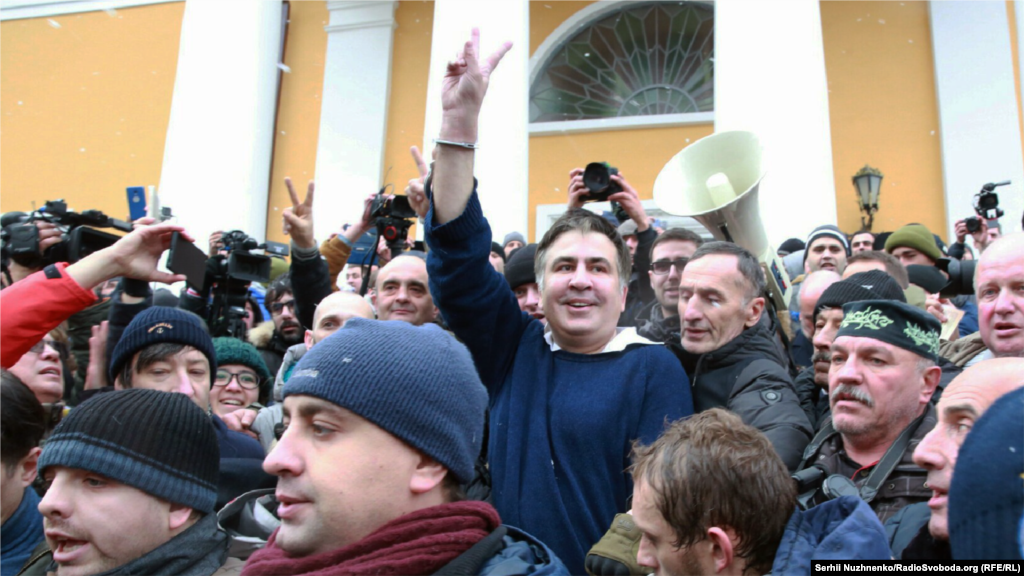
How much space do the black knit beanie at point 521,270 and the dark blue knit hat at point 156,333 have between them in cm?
130

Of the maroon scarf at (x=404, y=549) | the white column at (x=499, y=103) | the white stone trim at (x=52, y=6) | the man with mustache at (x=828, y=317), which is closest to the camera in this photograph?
the maroon scarf at (x=404, y=549)

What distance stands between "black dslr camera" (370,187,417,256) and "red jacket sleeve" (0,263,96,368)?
1862 mm

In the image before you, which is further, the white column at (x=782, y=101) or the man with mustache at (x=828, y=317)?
the white column at (x=782, y=101)

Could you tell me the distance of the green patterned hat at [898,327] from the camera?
2246 millimetres

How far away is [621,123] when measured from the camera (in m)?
11.5

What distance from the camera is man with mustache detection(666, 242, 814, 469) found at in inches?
93.2

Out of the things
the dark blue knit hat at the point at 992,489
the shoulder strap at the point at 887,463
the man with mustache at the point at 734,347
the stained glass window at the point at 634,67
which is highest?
the stained glass window at the point at 634,67

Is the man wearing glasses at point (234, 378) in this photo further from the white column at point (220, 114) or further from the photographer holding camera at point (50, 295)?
the white column at point (220, 114)

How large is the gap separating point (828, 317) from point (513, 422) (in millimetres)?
1350

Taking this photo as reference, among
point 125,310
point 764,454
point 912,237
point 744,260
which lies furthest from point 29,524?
point 912,237

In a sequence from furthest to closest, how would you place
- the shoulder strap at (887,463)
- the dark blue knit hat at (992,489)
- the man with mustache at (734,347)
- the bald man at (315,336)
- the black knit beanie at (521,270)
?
the black knit beanie at (521,270), the bald man at (315,336), the man with mustache at (734,347), the shoulder strap at (887,463), the dark blue knit hat at (992,489)

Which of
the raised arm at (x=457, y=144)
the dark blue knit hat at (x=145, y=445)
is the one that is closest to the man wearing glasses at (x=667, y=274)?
the raised arm at (x=457, y=144)

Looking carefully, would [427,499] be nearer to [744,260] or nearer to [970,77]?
[744,260]

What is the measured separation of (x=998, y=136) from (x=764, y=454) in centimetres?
929
